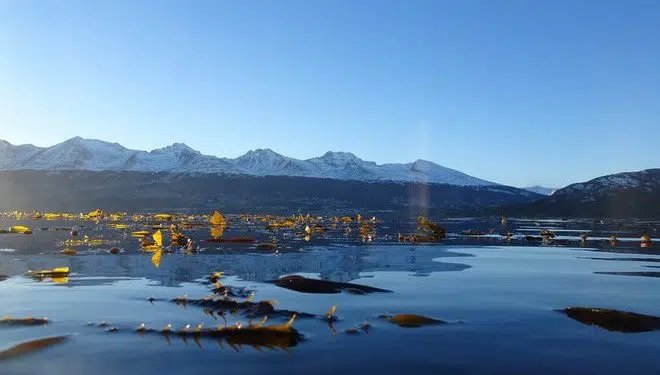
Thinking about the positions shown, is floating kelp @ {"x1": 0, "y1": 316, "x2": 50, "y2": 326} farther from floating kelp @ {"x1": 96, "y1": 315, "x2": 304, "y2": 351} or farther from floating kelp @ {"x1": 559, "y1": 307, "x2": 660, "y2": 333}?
floating kelp @ {"x1": 559, "y1": 307, "x2": 660, "y2": 333}

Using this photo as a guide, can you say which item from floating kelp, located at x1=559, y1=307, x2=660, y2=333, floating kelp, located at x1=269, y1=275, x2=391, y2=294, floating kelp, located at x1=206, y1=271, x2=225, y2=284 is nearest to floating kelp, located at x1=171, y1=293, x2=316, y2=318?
floating kelp, located at x1=269, y1=275, x2=391, y2=294

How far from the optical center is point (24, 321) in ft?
55.8

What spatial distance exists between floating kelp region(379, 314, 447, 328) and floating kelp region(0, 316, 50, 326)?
407 inches

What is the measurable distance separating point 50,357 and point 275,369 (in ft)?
17.5

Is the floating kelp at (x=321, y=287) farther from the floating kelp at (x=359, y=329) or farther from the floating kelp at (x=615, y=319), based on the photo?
the floating kelp at (x=615, y=319)

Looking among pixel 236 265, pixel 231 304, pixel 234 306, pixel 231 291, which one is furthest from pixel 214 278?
pixel 234 306

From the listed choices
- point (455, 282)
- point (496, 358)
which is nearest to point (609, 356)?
point (496, 358)

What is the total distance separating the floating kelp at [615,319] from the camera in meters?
17.5

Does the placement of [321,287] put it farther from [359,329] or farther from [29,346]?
[29,346]

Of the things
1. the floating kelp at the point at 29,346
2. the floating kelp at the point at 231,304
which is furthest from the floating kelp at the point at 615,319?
the floating kelp at the point at 29,346

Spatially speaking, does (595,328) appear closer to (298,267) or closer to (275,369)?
(275,369)

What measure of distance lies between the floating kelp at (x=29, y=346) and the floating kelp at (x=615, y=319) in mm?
15459

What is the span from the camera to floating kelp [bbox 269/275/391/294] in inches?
931

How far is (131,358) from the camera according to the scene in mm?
13328
